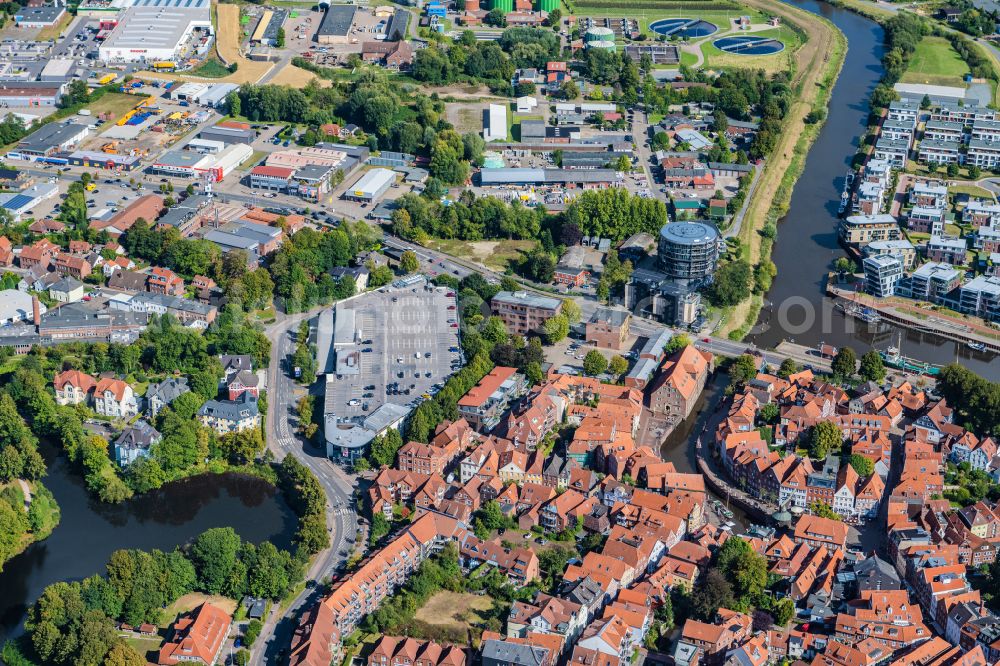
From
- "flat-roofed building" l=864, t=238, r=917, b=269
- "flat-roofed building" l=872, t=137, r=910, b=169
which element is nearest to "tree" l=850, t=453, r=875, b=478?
"flat-roofed building" l=864, t=238, r=917, b=269

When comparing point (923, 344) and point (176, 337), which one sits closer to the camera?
point (176, 337)

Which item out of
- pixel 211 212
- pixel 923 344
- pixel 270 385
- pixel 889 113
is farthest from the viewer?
pixel 889 113

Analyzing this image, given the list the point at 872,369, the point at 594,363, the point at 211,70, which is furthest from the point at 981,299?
the point at 211,70

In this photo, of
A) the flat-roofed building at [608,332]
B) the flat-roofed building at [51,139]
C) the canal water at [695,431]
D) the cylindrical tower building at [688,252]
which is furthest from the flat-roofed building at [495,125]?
the canal water at [695,431]

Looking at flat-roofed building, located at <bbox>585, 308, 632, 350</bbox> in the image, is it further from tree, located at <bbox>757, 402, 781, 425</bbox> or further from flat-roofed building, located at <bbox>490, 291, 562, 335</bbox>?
tree, located at <bbox>757, 402, 781, 425</bbox>

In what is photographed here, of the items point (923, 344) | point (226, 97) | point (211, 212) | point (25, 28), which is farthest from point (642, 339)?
point (25, 28)

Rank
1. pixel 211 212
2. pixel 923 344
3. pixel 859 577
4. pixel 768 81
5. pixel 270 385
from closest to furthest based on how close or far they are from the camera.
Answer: pixel 859 577 < pixel 270 385 < pixel 923 344 < pixel 211 212 < pixel 768 81

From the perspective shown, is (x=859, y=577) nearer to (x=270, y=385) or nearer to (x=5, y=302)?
(x=270, y=385)
